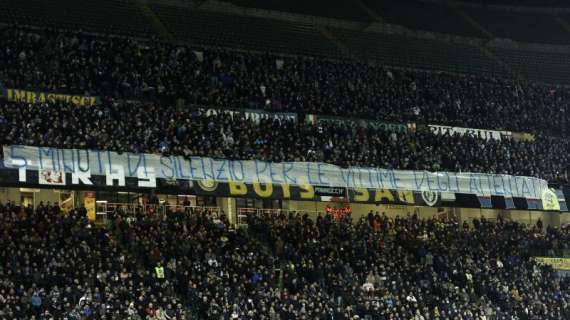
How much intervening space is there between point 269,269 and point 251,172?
5275 millimetres

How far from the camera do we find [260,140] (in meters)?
45.1

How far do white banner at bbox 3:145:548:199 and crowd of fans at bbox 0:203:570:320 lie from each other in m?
1.65

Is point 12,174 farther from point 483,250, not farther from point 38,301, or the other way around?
point 483,250

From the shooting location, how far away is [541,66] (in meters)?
64.4

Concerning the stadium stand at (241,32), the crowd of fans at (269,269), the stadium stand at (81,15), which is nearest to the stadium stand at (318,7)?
the stadium stand at (241,32)

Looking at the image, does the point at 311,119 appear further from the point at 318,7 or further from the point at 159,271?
the point at 159,271

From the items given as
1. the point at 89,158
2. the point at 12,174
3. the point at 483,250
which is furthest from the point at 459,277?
the point at 12,174

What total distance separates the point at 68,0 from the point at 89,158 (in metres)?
14.8

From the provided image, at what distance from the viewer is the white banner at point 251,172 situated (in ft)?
126

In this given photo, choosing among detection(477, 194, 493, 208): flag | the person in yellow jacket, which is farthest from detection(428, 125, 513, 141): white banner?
the person in yellow jacket

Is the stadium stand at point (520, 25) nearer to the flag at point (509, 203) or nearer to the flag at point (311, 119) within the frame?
the flag at point (509, 203)

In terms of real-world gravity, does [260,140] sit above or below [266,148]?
above

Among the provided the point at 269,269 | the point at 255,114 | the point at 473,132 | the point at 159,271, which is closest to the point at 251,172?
the point at 269,269

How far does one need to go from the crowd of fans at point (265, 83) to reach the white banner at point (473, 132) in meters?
0.51
